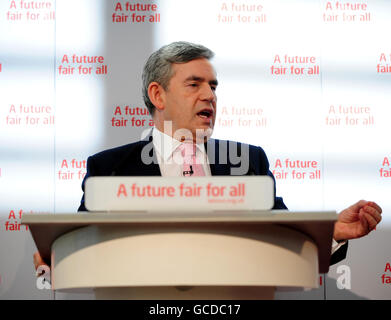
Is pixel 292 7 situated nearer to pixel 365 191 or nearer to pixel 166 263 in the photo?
pixel 365 191

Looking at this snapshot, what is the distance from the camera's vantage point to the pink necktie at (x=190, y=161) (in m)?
2.32

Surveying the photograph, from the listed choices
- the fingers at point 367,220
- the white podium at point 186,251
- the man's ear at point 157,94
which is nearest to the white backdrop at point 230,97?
the man's ear at point 157,94

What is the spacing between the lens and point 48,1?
10.2ft

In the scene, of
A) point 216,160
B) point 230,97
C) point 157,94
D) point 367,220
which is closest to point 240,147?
point 216,160

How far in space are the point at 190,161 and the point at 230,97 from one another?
0.76 meters

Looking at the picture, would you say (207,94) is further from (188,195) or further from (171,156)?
(188,195)

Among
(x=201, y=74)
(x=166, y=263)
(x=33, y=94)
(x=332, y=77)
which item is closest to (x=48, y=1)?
(x=33, y=94)

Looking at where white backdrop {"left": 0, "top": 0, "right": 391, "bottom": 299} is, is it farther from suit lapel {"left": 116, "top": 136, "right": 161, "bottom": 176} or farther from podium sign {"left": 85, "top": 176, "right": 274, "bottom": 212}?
podium sign {"left": 85, "top": 176, "right": 274, "bottom": 212}

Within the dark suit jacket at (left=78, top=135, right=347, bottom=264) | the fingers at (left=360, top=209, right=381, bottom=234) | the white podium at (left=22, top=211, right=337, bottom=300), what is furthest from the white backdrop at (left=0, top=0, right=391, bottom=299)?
the white podium at (left=22, top=211, right=337, bottom=300)

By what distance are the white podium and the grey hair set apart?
1.33 m

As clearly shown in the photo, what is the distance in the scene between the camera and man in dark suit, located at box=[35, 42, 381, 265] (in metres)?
2.34

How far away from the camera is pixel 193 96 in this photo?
2.46m

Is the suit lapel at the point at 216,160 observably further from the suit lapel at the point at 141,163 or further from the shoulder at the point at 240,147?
the suit lapel at the point at 141,163
